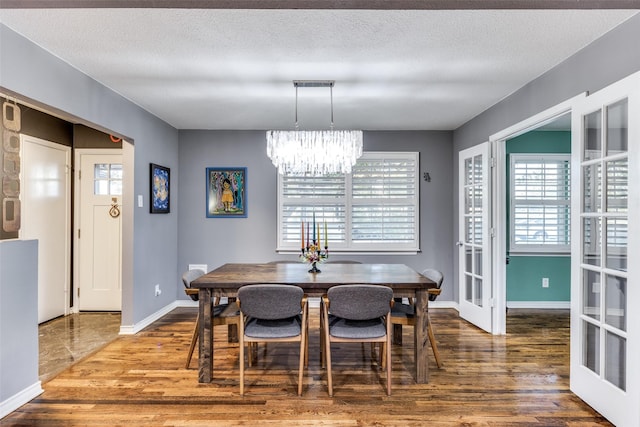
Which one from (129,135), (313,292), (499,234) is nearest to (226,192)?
(129,135)

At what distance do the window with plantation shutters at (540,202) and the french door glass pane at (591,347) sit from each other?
2628mm

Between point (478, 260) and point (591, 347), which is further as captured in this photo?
point (478, 260)

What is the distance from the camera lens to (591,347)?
2465mm

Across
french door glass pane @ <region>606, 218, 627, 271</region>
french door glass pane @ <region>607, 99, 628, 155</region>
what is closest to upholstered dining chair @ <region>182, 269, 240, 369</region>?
french door glass pane @ <region>606, 218, 627, 271</region>

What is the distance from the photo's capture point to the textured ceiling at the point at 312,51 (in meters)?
2.16

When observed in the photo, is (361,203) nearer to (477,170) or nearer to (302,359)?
(477,170)

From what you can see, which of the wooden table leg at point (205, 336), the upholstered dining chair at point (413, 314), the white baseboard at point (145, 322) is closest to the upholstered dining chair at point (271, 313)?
the wooden table leg at point (205, 336)

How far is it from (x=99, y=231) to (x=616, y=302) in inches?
203

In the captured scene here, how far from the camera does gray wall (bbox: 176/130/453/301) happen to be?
16.7ft

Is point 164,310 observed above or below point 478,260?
below

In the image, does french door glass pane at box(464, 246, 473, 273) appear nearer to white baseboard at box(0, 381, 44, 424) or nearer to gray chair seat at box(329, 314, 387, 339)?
gray chair seat at box(329, 314, 387, 339)

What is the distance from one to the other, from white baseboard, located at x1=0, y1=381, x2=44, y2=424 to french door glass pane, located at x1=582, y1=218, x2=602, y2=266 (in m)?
3.83

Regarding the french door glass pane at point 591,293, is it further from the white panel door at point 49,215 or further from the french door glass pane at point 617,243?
the white panel door at point 49,215

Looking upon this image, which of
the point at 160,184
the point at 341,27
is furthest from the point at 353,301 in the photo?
the point at 160,184
